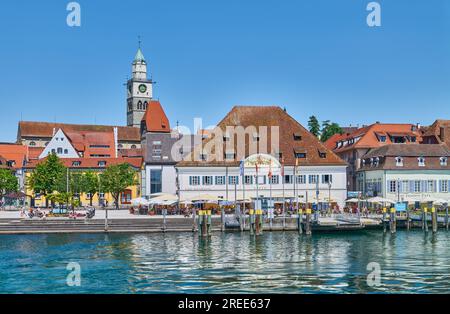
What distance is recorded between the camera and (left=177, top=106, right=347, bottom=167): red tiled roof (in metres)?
76.8

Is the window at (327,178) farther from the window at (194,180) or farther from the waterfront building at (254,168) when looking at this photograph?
the window at (194,180)

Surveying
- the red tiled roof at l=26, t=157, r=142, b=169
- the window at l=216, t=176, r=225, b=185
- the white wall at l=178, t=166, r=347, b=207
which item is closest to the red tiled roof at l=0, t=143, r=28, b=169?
the red tiled roof at l=26, t=157, r=142, b=169

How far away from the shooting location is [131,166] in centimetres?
10881

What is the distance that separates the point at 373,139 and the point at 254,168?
27868mm

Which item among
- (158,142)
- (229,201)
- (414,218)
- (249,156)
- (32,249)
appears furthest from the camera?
(158,142)

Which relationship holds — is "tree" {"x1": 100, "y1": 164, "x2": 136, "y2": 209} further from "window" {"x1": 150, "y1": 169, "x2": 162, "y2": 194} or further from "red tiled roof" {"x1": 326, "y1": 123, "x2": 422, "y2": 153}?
"red tiled roof" {"x1": 326, "y1": 123, "x2": 422, "y2": 153}

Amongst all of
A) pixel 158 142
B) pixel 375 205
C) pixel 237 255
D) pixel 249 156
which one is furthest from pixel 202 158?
pixel 237 255

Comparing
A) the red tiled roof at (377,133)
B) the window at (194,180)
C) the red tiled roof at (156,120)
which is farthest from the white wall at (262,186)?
the red tiled roof at (156,120)

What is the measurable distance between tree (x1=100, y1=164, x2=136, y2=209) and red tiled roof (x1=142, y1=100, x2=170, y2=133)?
1129 inches

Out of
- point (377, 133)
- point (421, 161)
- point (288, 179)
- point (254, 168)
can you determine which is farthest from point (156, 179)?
→ point (421, 161)

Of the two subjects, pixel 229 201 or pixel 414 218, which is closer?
pixel 414 218
